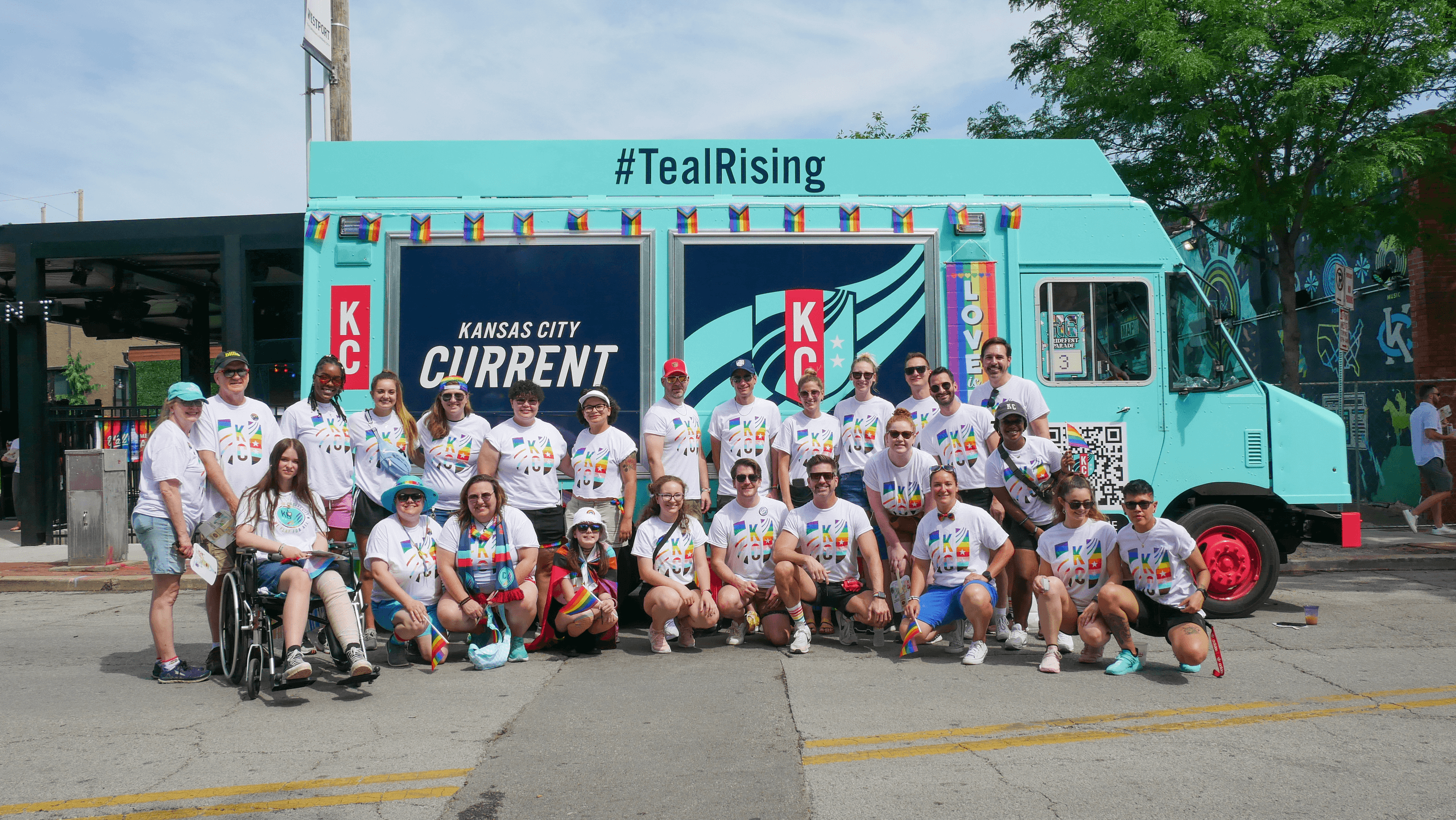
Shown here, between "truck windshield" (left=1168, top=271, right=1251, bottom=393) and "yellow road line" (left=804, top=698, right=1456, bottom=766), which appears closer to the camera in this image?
"yellow road line" (left=804, top=698, right=1456, bottom=766)

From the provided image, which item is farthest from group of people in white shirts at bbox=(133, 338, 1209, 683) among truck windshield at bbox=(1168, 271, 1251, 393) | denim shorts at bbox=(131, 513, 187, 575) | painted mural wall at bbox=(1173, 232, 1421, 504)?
painted mural wall at bbox=(1173, 232, 1421, 504)

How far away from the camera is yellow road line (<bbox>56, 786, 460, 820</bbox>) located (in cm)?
361

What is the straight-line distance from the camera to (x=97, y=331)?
1677 centimetres

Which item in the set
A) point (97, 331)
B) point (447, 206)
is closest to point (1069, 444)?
point (447, 206)

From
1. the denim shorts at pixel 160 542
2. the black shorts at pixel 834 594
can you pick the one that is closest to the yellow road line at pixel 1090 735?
the black shorts at pixel 834 594

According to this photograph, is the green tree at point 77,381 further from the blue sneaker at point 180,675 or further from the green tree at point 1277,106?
the green tree at point 1277,106

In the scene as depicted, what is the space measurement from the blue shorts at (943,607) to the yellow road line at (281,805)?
3250 millimetres

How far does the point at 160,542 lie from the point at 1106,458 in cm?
618

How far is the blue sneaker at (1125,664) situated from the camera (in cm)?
560

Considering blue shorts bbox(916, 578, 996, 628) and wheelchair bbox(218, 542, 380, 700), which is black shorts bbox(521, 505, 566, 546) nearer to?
wheelchair bbox(218, 542, 380, 700)

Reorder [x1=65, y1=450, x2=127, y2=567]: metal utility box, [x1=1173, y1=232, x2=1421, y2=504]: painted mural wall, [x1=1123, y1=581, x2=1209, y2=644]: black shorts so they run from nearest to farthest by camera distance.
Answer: [x1=1123, y1=581, x2=1209, y2=644]: black shorts → [x1=65, y1=450, x2=127, y2=567]: metal utility box → [x1=1173, y1=232, x2=1421, y2=504]: painted mural wall

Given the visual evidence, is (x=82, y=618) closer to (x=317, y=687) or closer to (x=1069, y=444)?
(x=317, y=687)

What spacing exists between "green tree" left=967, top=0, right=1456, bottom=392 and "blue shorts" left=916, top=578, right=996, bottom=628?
6.42m

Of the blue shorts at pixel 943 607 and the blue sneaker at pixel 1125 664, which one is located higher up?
the blue shorts at pixel 943 607
